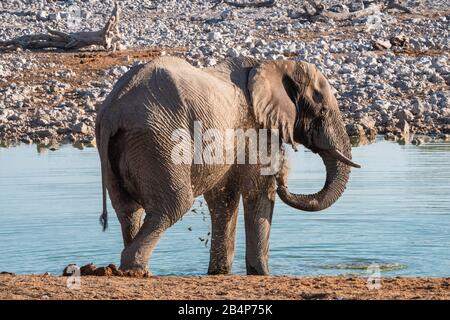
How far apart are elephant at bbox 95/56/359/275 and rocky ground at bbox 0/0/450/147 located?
819 centimetres

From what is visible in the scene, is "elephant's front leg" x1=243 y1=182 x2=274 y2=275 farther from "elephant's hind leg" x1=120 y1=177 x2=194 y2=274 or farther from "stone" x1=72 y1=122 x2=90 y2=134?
"stone" x1=72 y1=122 x2=90 y2=134

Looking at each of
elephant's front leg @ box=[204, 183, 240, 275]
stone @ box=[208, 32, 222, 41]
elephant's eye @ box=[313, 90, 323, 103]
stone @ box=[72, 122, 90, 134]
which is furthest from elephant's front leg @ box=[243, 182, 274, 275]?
stone @ box=[208, 32, 222, 41]

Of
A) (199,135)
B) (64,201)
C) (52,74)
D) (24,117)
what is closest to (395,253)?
(199,135)

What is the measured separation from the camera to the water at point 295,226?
1042cm

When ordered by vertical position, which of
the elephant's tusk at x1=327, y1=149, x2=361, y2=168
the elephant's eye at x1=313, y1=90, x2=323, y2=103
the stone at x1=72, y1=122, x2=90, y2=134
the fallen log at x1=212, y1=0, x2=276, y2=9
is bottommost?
the stone at x1=72, y1=122, x2=90, y2=134

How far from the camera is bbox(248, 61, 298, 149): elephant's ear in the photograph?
9578 mm

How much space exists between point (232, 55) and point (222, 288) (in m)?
15.1

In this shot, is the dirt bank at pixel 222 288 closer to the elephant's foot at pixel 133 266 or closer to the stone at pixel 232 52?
the elephant's foot at pixel 133 266

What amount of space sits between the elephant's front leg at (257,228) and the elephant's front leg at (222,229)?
0.49 ft

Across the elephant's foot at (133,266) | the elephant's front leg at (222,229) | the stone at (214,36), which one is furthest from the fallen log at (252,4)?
the elephant's foot at (133,266)

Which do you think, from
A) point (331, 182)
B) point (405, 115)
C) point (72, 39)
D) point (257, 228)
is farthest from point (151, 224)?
point (72, 39)

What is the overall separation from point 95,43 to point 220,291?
57.5 ft

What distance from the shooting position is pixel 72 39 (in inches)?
976
